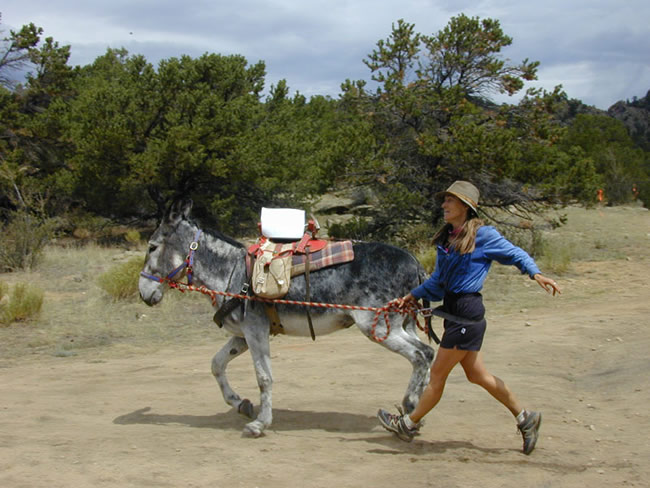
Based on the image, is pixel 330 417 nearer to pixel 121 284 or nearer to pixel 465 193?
pixel 465 193

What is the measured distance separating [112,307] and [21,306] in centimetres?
160

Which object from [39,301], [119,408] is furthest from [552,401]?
[39,301]

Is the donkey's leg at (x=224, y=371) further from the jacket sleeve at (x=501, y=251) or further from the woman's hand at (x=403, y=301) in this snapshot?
the jacket sleeve at (x=501, y=251)

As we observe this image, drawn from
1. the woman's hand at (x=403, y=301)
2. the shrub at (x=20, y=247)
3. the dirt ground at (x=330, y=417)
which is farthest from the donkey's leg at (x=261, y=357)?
the shrub at (x=20, y=247)

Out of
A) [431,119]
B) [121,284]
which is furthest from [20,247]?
[431,119]

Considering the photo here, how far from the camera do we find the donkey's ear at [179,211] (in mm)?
6023

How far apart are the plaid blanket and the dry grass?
4669 millimetres

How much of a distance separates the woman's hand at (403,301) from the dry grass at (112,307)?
5.38m

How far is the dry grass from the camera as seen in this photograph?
983 centimetres

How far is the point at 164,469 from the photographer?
181 inches

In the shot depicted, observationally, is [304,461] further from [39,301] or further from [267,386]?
[39,301]

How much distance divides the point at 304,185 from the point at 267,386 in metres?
15.7

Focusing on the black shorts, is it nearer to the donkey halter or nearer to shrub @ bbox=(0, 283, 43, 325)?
the donkey halter

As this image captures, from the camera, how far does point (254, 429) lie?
18.1 ft
